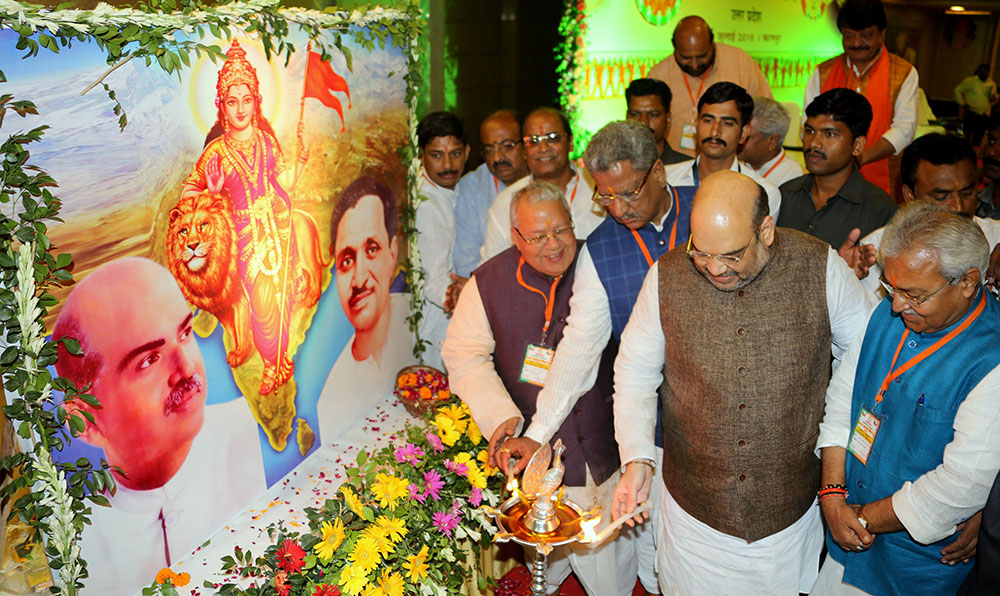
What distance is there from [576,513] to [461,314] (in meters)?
1.21

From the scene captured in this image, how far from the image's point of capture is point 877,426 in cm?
238

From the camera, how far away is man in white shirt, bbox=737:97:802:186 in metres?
4.52

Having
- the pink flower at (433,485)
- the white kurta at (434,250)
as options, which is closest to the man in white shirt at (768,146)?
the white kurta at (434,250)

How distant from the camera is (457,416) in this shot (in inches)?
123

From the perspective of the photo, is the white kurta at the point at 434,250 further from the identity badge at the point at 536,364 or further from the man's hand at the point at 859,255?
the man's hand at the point at 859,255

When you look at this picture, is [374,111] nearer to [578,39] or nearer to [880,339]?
[880,339]

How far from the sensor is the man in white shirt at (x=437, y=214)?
4242mm

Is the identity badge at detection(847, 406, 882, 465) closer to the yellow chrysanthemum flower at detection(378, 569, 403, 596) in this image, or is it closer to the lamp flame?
the lamp flame

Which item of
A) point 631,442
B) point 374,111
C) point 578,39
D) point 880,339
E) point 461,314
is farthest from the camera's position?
point 578,39

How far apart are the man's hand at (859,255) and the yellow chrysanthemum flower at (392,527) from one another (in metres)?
1.87

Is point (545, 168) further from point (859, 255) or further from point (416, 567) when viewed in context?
point (416, 567)

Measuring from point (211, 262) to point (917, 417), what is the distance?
225 cm

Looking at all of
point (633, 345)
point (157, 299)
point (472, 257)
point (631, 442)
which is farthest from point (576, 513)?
point (472, 257)

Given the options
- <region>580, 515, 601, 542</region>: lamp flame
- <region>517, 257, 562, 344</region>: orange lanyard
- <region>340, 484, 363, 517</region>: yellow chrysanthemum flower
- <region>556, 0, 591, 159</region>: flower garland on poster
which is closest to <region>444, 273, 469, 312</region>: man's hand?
<region>517, 257, 562, 344</region>: orange lanyard
